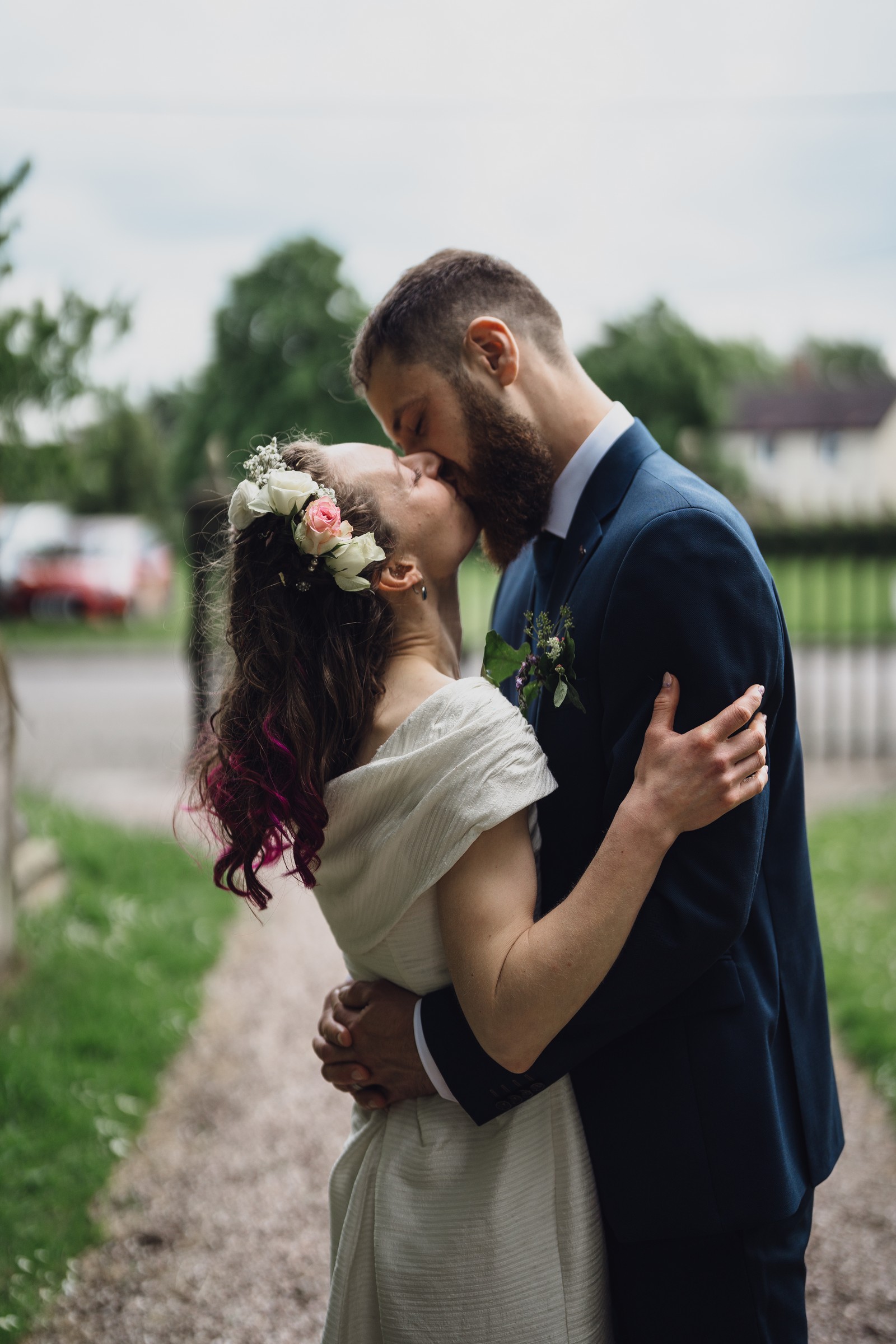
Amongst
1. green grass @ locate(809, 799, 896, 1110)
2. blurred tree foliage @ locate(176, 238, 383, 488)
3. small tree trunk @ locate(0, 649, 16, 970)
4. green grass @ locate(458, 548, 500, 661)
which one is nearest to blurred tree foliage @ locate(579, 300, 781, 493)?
blurred tree foliage @ locate(176, 238, 383, 488)

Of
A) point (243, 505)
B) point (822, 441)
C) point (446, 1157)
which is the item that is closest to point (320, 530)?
point (243, 505)

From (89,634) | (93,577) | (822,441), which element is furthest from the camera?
(822,441)

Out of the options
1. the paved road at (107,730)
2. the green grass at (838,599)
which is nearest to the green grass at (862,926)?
the green grass at (838,599)

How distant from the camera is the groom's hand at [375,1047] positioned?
1.94 metres

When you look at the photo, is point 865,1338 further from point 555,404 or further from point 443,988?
point 555,404

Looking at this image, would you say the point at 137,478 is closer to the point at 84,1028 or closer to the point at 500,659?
the point at 84,1028

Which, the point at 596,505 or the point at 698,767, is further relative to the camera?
the point at 596,505

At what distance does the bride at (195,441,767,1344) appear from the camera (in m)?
1.68

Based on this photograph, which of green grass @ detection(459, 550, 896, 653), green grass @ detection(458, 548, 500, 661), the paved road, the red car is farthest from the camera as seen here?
the red car

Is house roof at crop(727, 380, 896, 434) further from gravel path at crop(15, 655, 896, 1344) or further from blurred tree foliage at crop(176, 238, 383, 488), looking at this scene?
gravel path at crop(15, 655, 896, 1344)

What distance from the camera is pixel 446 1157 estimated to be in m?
1.91

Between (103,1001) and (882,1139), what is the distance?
322 cm

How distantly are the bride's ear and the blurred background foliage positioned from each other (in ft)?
3.02

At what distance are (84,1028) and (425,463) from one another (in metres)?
3.28
